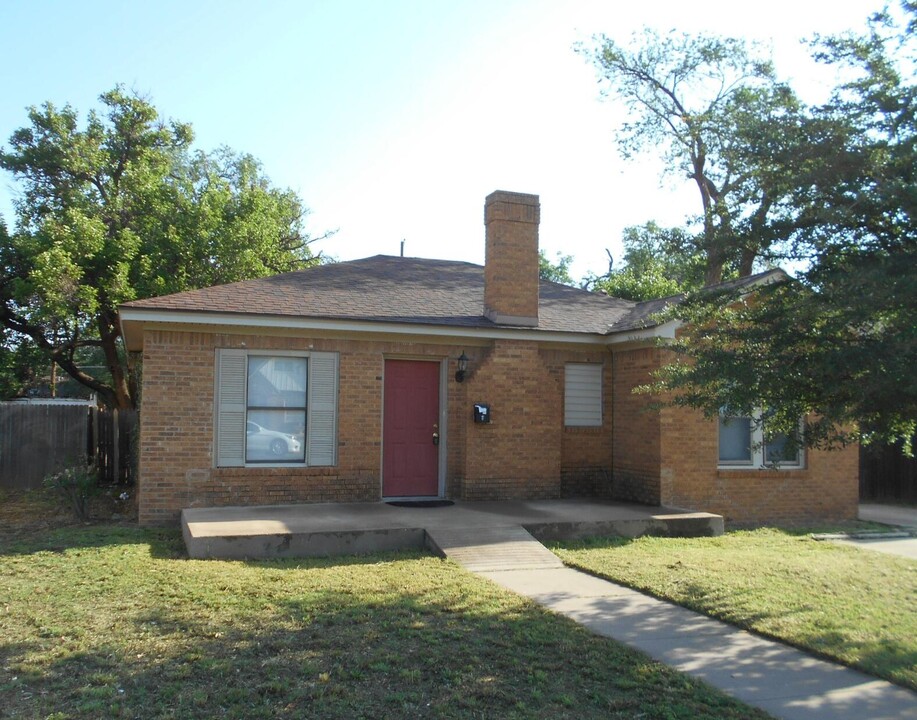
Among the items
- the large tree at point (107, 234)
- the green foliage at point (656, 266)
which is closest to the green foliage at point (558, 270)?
the green foliage at point (656, 266)


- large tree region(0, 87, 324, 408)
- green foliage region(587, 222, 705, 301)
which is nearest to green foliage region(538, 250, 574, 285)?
green foliage region(587, 222, 705, 301)

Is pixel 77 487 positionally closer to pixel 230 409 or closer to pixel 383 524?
pixel 230 409

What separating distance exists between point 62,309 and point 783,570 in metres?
14.3

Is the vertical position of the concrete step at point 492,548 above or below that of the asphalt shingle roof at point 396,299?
below

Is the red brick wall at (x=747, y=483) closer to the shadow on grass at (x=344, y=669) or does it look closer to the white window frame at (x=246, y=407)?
the white window frame at (x=246, y=407)

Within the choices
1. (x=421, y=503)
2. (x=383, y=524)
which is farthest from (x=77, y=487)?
(x=421, y=503)

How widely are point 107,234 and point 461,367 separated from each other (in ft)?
35.5

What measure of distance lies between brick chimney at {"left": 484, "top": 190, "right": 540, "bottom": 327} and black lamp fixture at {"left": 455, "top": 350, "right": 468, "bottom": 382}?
0.82 metres

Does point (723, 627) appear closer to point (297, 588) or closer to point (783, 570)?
point (783, 570)

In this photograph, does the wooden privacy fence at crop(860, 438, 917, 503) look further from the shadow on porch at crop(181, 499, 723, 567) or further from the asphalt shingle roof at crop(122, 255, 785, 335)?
the shadow on porch at crop(181, 499, 723, 567)

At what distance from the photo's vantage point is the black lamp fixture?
12.4 m

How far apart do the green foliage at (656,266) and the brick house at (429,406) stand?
2.21 metres

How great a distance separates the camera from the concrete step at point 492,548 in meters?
8.87

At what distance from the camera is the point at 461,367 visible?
12500mm
